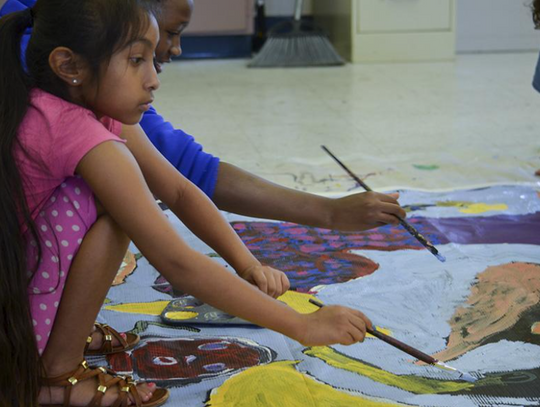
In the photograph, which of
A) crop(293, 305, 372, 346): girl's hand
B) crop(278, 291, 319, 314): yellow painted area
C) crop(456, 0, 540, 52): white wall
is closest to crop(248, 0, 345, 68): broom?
crop(456, 0, 540, 52): white wall

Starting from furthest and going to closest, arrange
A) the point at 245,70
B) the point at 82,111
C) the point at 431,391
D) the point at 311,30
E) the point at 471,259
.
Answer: the point at 311,30, the point at 245,70, the point at 471,259, the point at 431,391, the point at 82,111

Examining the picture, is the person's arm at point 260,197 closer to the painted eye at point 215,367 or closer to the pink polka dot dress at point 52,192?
the painted eye at point 215,367

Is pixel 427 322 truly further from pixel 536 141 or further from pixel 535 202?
pixel 536 141

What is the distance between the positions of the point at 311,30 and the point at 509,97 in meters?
1.35

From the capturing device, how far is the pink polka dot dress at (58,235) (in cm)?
100

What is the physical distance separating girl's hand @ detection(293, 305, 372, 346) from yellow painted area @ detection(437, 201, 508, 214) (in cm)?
93

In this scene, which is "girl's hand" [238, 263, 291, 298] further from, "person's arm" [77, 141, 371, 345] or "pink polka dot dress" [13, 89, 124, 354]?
"pink polka dot dress" [13, 89, 124, 354]

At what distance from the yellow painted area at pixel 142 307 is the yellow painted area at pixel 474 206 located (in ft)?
2.38

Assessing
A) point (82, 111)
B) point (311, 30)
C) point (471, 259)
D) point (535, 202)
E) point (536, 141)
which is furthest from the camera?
point (311, 30)

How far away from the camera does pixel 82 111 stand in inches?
39.0

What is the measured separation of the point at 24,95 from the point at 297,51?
3.16 metres

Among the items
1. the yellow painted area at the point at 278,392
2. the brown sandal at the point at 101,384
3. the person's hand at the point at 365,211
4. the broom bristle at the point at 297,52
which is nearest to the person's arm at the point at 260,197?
the person's hand at the point at 365,211

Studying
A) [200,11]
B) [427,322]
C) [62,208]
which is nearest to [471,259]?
[427,322]

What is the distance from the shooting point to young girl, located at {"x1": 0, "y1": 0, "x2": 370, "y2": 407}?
96cm
